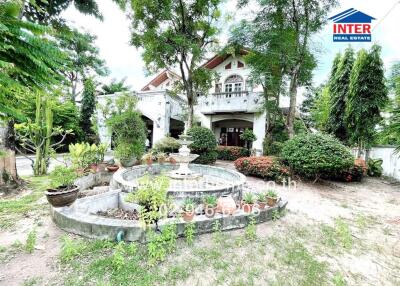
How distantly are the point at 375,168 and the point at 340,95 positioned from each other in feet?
14.5

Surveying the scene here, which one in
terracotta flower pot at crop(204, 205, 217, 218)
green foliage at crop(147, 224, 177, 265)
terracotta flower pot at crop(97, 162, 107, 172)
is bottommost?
green foliage at crop(147, 224, 177, 265)

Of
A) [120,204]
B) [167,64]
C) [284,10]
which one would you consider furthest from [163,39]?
[120,204]

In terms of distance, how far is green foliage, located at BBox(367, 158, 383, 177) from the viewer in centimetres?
1098

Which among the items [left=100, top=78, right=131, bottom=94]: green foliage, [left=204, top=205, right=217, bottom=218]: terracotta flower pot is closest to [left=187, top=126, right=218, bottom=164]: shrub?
[left=204, top=205, right=217, bottom=218]: terracotta flower pot

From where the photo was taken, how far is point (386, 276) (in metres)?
3.01

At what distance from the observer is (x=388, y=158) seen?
11.1 meters

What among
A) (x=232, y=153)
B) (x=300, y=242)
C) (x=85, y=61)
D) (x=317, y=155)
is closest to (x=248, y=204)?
(x=300, y=242)

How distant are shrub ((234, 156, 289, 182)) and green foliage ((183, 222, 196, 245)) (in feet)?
18.0

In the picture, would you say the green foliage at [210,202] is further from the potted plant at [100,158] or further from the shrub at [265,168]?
the potted plant at [100,158]

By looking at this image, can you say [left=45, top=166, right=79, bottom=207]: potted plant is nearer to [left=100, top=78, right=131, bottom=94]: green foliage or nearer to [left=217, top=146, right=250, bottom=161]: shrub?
[left=217, top=146, right=250, bottom=161]: shrub

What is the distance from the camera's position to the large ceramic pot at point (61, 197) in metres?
3.80

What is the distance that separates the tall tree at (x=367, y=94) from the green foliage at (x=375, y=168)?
37.8 inches

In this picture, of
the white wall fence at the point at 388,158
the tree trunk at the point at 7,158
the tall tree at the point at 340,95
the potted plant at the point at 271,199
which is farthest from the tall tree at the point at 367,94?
the tree trunk at the point at 7,158

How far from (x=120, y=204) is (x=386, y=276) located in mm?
4911
